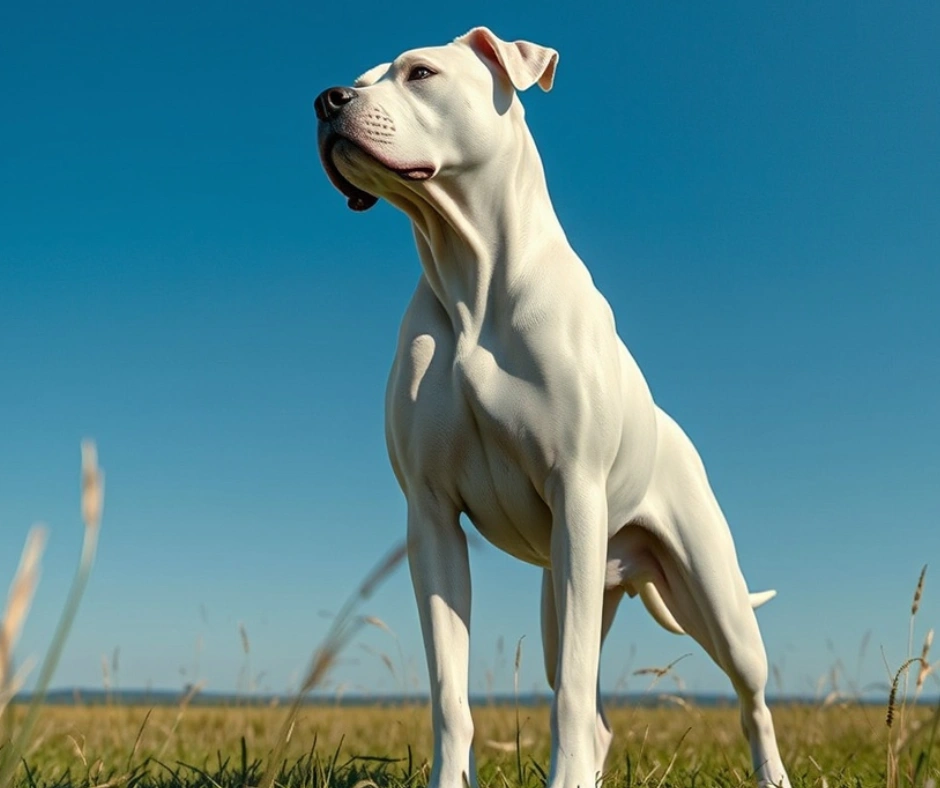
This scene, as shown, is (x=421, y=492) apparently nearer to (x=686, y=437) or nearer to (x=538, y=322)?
(x=538, y=322)

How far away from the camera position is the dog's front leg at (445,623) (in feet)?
11.0

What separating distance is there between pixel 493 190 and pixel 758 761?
2.73m

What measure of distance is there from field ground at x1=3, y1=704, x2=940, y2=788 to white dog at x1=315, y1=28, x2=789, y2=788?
1.65 feet

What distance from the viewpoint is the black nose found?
10.9 feet

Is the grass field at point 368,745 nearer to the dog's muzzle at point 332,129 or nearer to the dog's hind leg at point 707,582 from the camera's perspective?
the dog's hind leg at point 707,582

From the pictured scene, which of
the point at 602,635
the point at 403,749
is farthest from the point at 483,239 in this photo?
the point at 403,749

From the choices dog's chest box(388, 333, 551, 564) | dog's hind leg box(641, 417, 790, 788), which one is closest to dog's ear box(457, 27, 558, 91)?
dog's chest box(388, 333, 551, 564)

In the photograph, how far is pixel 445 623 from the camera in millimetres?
3480

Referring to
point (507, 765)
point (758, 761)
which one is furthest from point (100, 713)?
point (758, 761)

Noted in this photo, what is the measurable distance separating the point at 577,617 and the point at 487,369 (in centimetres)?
85

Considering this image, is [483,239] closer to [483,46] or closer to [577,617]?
[483,46]

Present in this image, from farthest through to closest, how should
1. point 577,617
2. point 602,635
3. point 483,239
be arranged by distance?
point 602,635
point 483,239
point 577,617

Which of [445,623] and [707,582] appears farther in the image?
[707,582]

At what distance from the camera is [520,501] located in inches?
139
